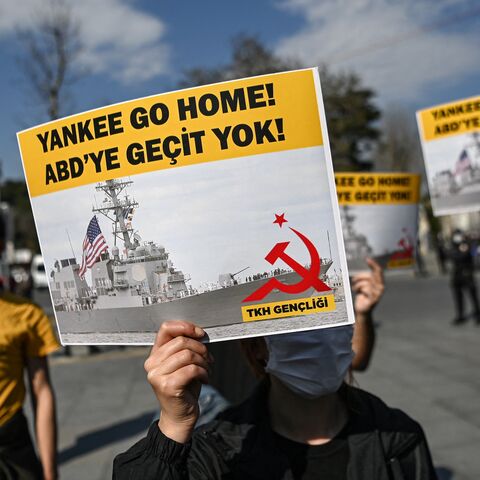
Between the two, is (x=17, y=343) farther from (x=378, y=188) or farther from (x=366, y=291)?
(x=378, y=188)

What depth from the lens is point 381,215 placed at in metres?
3.68

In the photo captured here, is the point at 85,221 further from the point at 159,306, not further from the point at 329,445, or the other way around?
the point at 329,445

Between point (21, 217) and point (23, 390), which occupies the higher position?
point (21, 217)

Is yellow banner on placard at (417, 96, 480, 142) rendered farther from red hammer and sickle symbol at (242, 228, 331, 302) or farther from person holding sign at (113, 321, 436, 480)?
red hammer and sickle symbol at (242, 228, 331, 302)

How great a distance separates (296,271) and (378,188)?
2352 millimetres

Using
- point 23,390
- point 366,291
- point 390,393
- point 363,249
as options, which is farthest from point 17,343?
point 390,393

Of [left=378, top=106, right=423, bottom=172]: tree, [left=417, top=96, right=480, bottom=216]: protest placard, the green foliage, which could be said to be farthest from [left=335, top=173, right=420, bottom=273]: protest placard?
the green foliage

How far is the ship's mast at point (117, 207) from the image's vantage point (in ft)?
4.89

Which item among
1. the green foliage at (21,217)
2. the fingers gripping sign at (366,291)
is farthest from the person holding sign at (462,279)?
the green foliage at (21,217)

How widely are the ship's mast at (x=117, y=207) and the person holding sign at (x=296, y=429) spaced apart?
221 millimetres

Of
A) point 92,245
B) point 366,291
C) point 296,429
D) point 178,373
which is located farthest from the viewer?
point 366,291

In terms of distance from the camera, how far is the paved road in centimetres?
542

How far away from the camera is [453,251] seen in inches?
476

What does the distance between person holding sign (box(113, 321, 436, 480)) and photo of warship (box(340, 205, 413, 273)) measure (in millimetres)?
1512
